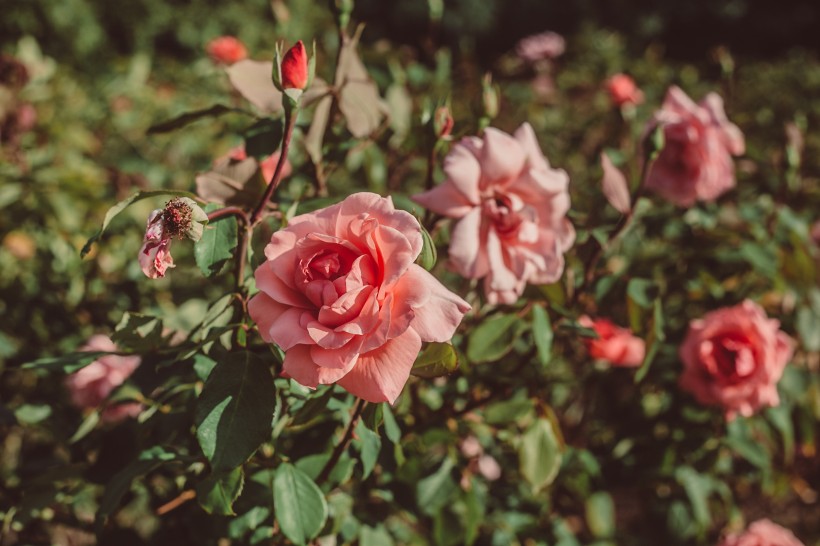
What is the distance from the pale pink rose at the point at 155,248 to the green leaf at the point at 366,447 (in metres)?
0.30

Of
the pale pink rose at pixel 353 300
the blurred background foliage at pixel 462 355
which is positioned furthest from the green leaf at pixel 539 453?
the pale pink rose at pixel 353 300

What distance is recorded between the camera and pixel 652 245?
72.4 inches

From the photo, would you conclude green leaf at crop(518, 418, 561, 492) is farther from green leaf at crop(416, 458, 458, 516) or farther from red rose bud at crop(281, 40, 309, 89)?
red rose bud at crop(281, 40, 309, 89)

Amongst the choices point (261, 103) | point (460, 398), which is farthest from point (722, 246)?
point (261, 103)

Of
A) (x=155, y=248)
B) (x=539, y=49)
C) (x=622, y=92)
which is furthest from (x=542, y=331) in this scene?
(x=539, y=49)

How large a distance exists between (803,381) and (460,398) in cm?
78

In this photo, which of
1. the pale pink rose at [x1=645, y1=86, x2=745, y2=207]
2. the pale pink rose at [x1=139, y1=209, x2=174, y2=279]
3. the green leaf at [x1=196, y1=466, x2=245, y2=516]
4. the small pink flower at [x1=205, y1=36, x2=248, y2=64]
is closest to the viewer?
the pale pink rose at [x1=139, y1=209, x2=174, y2=279]

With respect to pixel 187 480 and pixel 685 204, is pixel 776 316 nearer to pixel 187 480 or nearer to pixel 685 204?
pixel 685 204

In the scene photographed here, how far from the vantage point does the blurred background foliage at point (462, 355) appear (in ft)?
3.18

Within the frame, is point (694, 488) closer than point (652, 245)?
Yes

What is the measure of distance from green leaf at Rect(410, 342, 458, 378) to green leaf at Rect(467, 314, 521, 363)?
0.28 meters

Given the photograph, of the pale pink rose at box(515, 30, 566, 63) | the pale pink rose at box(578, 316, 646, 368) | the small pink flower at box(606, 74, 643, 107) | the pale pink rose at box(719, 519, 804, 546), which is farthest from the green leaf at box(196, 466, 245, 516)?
the pale pink rose at box(515, 30, 566, 63)

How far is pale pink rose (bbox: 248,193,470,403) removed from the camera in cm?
58

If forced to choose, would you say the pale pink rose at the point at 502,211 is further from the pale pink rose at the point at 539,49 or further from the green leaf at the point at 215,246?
the pale pink rose at the point at 539,49
